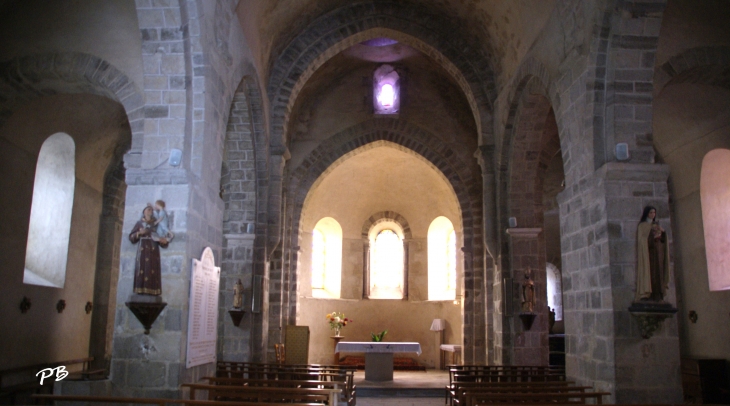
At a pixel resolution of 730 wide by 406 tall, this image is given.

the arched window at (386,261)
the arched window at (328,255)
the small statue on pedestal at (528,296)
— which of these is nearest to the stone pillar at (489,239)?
the small statue on pedestal at (528,296)

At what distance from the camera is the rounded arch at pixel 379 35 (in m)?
13.5

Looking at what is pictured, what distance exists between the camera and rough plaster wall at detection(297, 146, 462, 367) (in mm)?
19812

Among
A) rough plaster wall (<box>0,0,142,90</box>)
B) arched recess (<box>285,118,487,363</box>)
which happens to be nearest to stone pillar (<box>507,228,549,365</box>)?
arched recess (<box>285,118,487,363</box>)

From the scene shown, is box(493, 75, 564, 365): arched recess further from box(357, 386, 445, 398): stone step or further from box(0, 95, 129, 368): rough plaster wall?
box(0, 95, 129, 368): rough plaster wall

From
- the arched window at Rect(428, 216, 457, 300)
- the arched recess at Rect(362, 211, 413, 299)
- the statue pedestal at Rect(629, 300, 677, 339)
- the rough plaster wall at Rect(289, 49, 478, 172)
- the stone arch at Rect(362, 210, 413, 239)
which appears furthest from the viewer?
the stone arch at Rect(362, 210, 413, 239)

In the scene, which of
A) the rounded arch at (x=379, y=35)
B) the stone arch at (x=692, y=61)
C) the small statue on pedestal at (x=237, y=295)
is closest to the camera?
the stone arch at (x=692, y=61)

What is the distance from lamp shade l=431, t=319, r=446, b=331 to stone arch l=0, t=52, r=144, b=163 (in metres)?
12.7

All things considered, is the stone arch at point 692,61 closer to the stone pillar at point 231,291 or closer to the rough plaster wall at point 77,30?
the rough plaster wall at point 77,30

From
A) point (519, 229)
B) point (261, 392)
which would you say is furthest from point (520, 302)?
point (261, 392)

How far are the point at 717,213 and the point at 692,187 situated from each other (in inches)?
29.3

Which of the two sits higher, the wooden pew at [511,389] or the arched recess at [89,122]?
the arched recess at [89,122]

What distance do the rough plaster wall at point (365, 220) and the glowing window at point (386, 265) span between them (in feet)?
2.01

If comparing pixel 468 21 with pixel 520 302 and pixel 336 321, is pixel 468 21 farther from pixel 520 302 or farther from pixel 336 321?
pixel 336 321

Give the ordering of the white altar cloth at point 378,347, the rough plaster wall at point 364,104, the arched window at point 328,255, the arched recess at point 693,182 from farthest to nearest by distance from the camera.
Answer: the arched window at point 328,255 → the rough plaster wall at point 364,104 → the white altar cloth at point 378,347 → the arched recess at point 693,182
